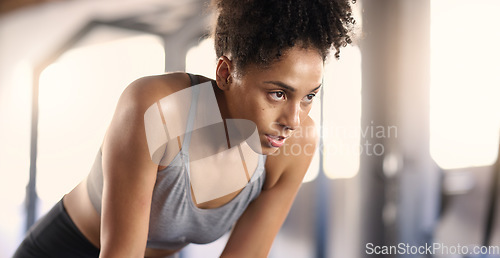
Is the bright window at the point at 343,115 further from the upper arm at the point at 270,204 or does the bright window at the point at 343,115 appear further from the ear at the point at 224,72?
the ear at the point at 224,72

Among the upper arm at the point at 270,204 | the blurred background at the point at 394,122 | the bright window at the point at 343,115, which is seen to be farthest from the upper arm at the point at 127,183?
the bright window at the point at 343,115

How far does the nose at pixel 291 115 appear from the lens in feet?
1.56

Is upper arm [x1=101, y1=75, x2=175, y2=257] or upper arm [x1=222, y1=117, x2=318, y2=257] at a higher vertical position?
upper arm [x1=101, y1=75, x2=175, y2=257]

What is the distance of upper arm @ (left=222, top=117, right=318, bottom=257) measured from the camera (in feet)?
2.05

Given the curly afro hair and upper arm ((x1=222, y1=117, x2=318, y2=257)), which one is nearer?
the curly afro hair

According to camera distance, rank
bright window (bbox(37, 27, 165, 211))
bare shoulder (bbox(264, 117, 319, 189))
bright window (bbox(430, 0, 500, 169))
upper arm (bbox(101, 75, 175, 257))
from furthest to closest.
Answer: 1. bright window (bbox(37, 27, 165, 211))
2. bright window (bbox(430, 0, 500, 169))
3. bare shoulder (bbox(264, 117, 319, 189))
4. upper arm (bbox(101, 75, 175, 257))

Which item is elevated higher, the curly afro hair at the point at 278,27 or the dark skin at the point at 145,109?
the curly afro hair at the point at 278,27

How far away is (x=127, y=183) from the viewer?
444 millimetres

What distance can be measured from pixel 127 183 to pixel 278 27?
A: 0.21m

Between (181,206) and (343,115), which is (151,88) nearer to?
(181,206)

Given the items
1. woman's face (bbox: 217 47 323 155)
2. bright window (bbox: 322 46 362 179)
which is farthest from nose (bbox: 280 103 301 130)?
bright window (bbox: 322 46 362 179)

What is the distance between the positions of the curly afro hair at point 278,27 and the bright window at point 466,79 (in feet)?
1.89

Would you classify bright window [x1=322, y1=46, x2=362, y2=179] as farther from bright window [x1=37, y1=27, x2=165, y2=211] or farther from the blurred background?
bright window [x1=37, y1=27, x2=165, y2=211]

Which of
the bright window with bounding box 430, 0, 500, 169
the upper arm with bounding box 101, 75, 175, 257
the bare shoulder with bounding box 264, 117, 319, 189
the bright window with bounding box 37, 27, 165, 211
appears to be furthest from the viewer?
the bright window with bounding box 37, 27, 165, 211
